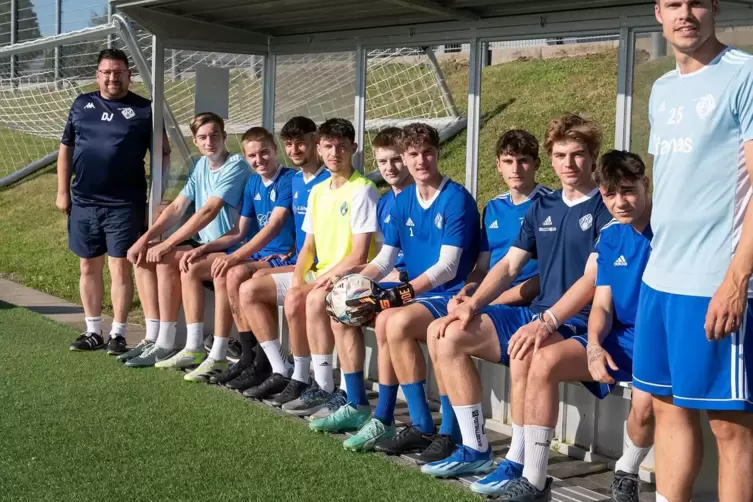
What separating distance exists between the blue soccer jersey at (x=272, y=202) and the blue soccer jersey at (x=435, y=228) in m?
1.16

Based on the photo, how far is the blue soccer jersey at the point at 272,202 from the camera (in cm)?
596

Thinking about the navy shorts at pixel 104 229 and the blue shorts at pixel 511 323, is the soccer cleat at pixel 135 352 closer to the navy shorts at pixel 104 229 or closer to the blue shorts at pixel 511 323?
the navy shorts at pixel 104 229

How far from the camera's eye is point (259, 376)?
561 cm

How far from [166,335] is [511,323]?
2.87 metres

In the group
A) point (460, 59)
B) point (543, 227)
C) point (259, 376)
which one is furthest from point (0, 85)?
point (543, 227)

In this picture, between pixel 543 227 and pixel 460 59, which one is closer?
pixel 543 227

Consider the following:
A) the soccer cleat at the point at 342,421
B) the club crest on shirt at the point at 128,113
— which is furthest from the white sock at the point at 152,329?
the soccer cleat at the point at 342,421

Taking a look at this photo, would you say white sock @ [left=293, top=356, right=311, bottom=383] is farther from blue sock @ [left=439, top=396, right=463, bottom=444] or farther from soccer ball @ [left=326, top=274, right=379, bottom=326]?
blue sock @ [left=439, top=396, right=463, bottom=444]

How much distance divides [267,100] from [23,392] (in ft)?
10.4

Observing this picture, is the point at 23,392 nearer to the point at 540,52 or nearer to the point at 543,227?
the point at 543,227

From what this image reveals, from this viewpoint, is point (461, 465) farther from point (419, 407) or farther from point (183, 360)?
point (183, 360)

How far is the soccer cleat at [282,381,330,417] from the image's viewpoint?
16.7 ft

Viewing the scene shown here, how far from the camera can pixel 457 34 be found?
6.15 m

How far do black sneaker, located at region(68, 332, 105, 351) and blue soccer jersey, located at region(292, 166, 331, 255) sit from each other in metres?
1.69
